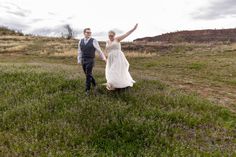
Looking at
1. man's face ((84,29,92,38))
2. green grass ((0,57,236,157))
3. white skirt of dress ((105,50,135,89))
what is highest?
man's face ((84,29,92,38))

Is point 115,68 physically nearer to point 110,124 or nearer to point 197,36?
point 110,124

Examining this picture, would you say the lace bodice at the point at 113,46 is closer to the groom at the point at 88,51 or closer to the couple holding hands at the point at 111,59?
the couple holding hands at the point at 111,59

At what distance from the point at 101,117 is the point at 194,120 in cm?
260

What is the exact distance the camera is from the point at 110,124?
8.30 metres

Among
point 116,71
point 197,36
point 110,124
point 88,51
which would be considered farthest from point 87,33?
point 197,36

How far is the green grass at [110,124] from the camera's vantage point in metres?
7.29

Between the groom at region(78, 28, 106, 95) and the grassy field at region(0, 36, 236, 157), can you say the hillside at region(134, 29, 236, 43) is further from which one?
the groom at region(78, 28, 106, 95)

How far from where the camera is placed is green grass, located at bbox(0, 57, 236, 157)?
729cm

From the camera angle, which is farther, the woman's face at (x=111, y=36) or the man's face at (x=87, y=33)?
the man's face at (x=87, y=33)

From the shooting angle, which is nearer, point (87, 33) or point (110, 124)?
A: point (110, 124)

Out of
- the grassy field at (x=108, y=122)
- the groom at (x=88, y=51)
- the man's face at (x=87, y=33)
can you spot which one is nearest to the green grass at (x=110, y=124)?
the grassy field at (x=108, y=122)

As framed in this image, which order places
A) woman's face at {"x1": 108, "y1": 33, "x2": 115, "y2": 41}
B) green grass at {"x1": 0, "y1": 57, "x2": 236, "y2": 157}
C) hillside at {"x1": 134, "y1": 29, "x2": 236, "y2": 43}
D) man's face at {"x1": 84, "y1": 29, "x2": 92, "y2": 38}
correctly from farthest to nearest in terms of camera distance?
1. hillside at {"x1": 134, "y1": 29, "x2": 236, "y2": 43}
2. man's face at {"x1": 84, "y1": 29, "x2": 92, "y2": 38}
3. woman's face at {"x1": 108, "y1": 33, "x2": 115, "y2": 41}
4. green grass at {"x1": 0, "y1": 57, "x2": 236, "y2": 157}

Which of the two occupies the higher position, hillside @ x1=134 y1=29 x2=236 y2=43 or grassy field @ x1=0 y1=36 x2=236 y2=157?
hillside @ x1=134 y1=29 x2=236 y2=43

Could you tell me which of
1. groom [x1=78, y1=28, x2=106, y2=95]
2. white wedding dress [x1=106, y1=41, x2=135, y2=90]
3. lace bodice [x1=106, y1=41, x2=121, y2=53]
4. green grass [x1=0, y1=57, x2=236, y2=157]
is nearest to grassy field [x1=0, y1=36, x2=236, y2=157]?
green grass [x1=0, y1=57, x2=236, y2=157]
